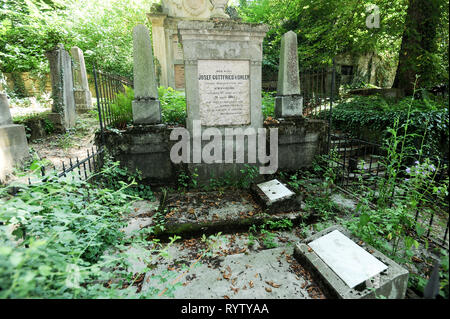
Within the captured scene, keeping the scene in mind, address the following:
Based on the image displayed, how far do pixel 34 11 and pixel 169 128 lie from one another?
1138cm

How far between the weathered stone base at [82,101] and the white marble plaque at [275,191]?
7.95 metres

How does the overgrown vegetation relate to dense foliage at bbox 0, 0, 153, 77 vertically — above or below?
below

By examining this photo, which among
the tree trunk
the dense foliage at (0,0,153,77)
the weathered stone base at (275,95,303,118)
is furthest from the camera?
the dense foliage at (0,0,153,77)

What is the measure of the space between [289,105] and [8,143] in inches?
221

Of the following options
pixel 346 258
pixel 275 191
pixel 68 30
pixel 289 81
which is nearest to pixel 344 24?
pixel 289 81

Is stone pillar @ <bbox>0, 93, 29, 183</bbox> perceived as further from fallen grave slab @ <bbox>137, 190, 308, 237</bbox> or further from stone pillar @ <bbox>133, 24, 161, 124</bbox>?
fallen grave slab @ <bbox>137, 190, 308, 237</bbox>

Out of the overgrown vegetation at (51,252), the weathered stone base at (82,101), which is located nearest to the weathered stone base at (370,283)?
the overgrown vegetation at (51,252)

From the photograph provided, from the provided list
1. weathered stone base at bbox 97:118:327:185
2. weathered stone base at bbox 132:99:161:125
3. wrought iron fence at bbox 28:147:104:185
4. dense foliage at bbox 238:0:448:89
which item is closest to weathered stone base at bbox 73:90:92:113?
wrought iron fence at bbox 28:147:104:185

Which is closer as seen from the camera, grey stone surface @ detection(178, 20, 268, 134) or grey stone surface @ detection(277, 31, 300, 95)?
grey stone surface @ detection(178, 20, 268, 134)

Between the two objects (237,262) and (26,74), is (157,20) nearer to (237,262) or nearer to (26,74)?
(26,74)

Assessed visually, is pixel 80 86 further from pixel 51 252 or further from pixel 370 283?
pixel 370 283

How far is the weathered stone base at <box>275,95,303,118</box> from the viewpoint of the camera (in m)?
4.78

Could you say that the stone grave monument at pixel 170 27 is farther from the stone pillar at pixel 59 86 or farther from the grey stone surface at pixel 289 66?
the grey stone surface at pixel 289 66

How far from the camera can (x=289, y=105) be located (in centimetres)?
482
